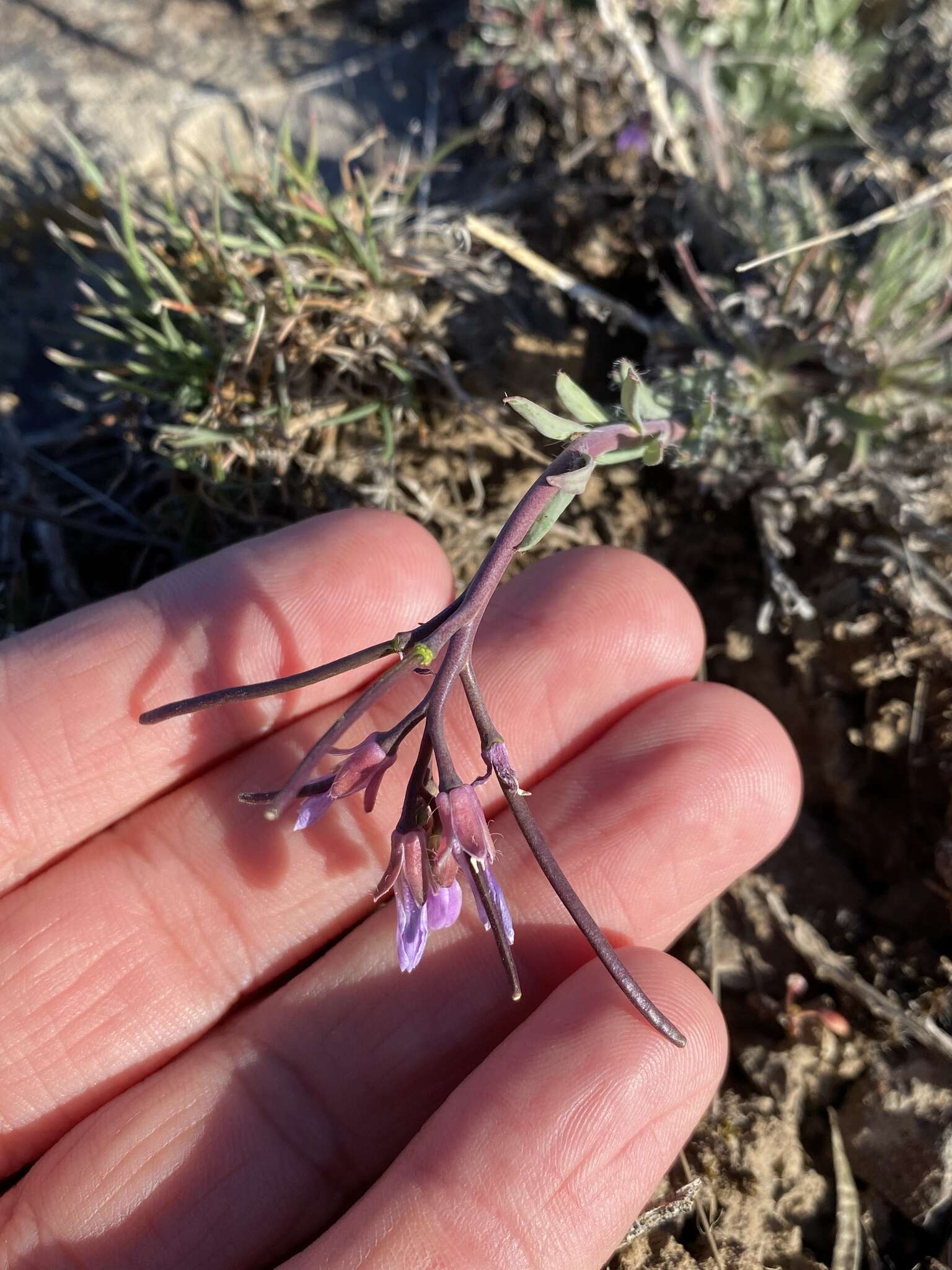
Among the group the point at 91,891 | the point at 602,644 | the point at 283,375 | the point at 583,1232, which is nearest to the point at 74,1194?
the point at 91,891

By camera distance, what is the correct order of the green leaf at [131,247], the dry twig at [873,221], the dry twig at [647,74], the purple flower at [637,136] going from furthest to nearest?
1. the purple flower at [637,136]
2. the dry twig at [647,74]
3. the green leaf at [131,247]
4. the dry twig at [873,221]

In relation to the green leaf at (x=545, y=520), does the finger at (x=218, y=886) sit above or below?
below

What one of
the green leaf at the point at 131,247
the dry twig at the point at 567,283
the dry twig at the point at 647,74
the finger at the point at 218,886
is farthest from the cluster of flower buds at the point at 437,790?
the dry twig at the point at 647,74

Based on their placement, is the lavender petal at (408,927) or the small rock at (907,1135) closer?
the lavender petal at (408,927)

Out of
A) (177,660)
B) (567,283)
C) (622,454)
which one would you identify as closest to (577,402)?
(622,454)

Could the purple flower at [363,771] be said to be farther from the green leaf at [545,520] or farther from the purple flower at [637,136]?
the purple flower at [637,136]

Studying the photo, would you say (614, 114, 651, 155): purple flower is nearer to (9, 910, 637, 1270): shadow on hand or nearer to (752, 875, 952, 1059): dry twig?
(752, 875, 952, 1059): dry twig
